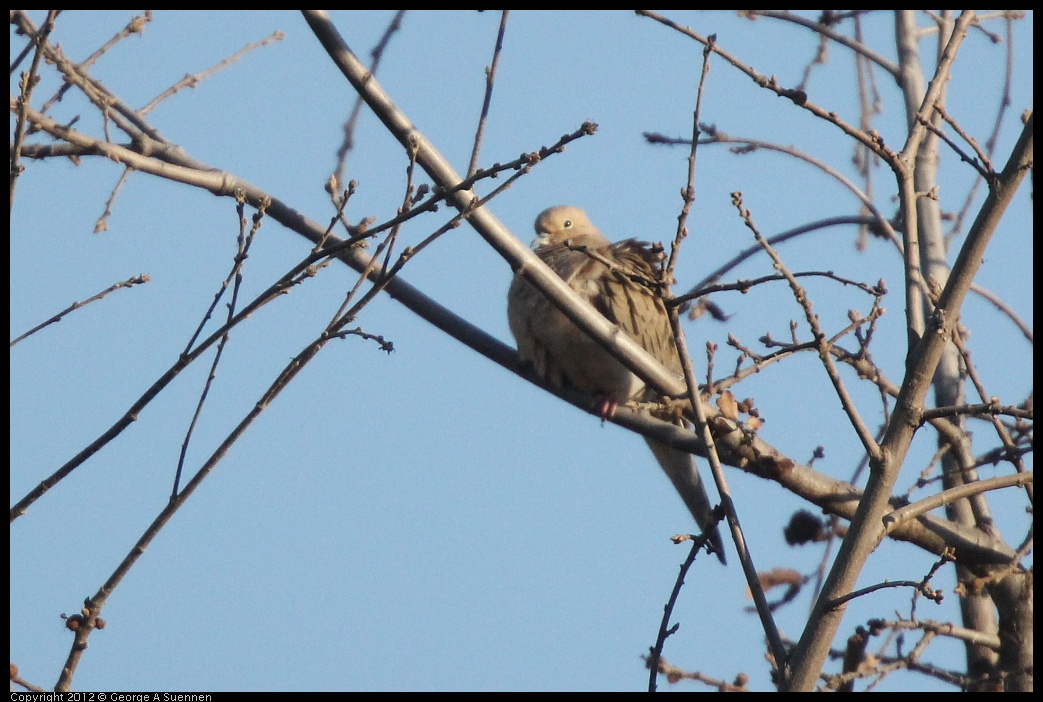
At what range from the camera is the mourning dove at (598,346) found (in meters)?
4.71

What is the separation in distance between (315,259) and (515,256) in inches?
29.0

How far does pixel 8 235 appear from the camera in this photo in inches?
105

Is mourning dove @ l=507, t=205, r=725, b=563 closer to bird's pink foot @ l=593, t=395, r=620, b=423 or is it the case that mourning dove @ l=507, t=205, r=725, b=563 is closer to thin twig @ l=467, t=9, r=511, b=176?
bird's pink foot @ l=593, t=395, r=620, b=423

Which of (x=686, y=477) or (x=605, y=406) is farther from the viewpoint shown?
(x=686, y=477)

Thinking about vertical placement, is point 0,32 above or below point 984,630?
above

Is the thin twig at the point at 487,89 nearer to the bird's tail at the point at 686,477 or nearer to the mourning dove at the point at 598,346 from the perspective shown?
the mourning dove at the point at 598,346

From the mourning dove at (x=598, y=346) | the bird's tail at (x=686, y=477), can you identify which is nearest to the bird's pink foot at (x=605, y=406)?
the mourning dove at (x=598, y=346)

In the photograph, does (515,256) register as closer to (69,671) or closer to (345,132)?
(345,132)

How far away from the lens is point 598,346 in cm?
447

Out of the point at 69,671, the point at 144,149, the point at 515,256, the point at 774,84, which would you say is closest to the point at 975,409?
the point at 774,84

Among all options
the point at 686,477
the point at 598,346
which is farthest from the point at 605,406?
the point at 686,477

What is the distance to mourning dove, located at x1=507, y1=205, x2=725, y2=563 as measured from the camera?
471cm

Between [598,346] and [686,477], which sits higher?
[598,346]

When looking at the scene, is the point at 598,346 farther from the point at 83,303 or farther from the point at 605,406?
the point at 83,303
